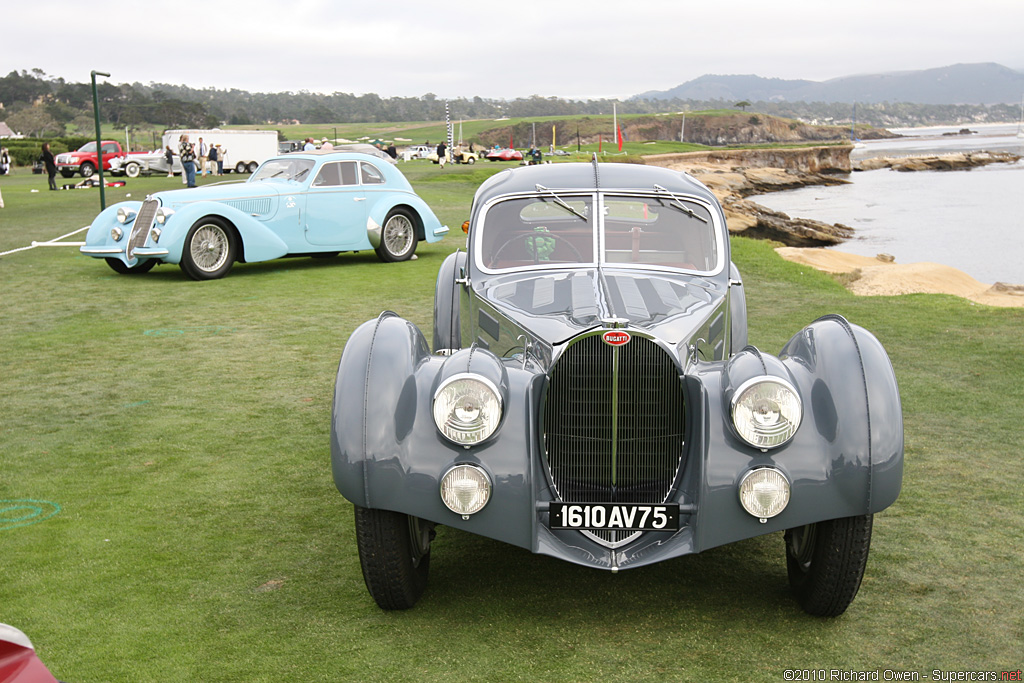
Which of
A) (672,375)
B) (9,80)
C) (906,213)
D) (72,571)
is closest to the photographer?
(672,375)

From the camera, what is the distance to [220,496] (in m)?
5.50

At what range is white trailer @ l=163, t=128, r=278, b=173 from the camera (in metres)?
49.6

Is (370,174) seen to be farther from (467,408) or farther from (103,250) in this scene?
Answer: (467,408)

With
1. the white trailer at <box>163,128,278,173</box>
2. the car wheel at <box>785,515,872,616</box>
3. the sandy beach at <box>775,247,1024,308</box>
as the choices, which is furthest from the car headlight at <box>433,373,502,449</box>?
the white trailer at <box>163,128,278,173</box>

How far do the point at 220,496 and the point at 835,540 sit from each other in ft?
11.7

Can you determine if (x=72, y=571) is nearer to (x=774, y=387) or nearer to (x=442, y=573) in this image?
(x=442, y=573)

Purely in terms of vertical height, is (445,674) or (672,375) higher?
(672,375)

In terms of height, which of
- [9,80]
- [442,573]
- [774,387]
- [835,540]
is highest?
[9,80]

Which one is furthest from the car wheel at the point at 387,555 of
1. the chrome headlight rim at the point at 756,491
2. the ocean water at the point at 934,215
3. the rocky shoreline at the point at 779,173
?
the rocky shoreline at the point at 779,173

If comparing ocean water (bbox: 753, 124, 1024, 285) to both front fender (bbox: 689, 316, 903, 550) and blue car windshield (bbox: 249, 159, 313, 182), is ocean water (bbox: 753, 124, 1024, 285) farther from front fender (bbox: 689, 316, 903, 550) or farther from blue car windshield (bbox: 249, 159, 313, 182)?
front fender (bbox: 689, 316, 903, 550)

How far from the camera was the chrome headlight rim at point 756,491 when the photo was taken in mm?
3754

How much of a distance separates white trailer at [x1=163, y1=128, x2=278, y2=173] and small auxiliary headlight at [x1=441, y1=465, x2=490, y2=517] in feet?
159

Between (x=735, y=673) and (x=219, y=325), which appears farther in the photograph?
(x=219, y=325)

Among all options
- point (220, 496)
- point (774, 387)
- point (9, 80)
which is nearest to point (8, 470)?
point (220, 496)
